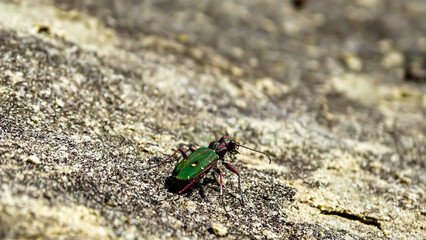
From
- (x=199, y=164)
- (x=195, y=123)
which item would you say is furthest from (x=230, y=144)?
(x=195, y=123)

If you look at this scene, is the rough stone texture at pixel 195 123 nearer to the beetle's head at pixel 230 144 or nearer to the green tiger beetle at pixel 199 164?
the green tiger beetle at pixel 199 164

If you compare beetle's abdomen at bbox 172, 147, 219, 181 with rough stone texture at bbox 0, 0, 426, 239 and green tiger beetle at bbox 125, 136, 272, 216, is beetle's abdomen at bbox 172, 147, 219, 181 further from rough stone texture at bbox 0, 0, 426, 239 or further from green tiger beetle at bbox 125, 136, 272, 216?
rough stone texture at bbox 0, 0, 426, 239

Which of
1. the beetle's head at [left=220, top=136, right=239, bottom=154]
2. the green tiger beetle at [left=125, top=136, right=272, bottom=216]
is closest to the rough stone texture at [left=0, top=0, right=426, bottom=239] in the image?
the green tiger beetle at [left=125, top=136, right=272, bottom=216]

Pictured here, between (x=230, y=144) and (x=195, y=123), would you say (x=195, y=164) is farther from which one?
(x=195, y=123)

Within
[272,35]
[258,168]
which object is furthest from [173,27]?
[258,168]

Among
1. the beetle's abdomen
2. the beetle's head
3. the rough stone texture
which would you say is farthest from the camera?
the beetle's head

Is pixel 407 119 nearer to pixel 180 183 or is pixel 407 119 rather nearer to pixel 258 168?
pixel 258 168
